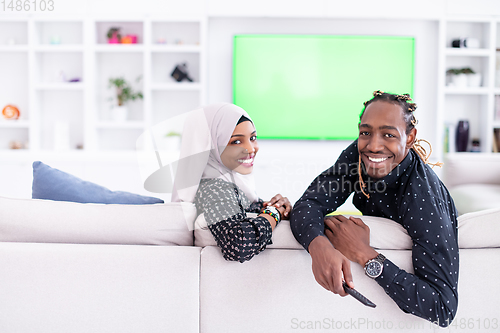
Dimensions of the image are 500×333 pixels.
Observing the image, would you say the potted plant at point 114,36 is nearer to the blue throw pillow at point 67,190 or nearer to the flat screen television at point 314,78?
the flat screen television at point 314,78

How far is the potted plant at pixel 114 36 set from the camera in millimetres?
3693

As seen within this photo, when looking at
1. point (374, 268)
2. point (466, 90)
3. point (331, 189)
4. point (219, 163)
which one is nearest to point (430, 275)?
point (374, 268)

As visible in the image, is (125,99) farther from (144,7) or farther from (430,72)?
(430,72)

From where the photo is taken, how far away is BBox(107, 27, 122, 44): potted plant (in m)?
3.69

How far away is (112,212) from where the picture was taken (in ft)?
3.44

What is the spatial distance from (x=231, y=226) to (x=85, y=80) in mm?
3208

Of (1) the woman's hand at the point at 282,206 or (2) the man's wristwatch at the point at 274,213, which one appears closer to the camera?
(2) the man's wristwatch at the point at 274,213

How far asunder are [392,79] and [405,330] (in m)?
3.24

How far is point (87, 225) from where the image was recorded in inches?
40.8

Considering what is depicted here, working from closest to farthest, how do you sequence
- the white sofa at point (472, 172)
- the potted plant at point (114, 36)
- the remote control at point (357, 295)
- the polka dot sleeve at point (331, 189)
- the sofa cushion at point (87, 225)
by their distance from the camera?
the remote control at point (357, 295), the sofa cushion at point (87, 225), the polka dot sleeve at point (331, 189), the white sofa at point (472, 172), the potted plant at point (114, 36)

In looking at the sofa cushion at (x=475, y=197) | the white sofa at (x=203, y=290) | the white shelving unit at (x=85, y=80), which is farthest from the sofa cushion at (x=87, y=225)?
the white shelving unit at (x=85, y=80)

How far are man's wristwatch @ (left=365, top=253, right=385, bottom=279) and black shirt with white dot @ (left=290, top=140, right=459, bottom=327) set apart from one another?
0.04 feet

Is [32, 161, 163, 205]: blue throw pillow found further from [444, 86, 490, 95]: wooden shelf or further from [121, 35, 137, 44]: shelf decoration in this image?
[444, 86, 490, 95]: wooden shelf

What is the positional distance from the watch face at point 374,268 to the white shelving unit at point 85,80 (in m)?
2.94
